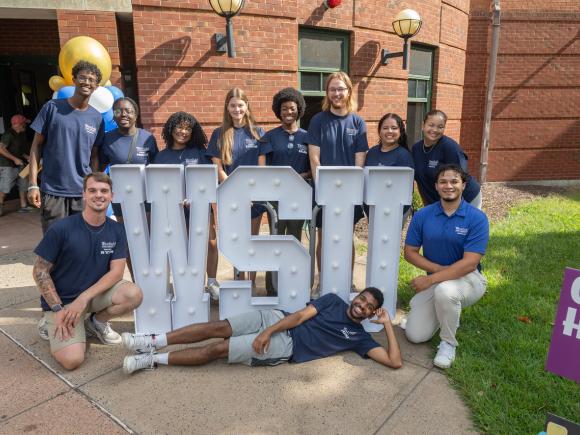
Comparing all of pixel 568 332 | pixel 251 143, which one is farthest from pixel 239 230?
pixel 568 332

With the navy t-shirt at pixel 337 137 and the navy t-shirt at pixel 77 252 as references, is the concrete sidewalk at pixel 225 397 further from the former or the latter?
the navy t-shirt at pixel 337 137

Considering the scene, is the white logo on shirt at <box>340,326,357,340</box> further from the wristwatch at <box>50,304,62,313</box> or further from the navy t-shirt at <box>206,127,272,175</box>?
the wristwatch at <box>50,304,62,313</box>

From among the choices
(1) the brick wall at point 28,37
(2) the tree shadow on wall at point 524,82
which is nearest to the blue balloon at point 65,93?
(1) the brick wall at point 28,37

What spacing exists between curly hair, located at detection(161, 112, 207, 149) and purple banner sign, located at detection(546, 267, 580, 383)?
279 cm

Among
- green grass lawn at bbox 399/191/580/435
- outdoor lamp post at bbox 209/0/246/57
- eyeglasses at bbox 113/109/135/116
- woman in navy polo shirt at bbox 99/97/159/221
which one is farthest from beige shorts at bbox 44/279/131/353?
outdoor lamp post at bbox 209/0/246/57

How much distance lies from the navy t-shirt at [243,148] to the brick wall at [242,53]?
2602 millimetres

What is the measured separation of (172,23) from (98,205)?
379 cm

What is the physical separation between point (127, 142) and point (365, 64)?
4.79 m

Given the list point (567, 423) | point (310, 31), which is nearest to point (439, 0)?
point (310, 31)

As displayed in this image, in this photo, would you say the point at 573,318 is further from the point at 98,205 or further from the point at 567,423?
the point at 98,205

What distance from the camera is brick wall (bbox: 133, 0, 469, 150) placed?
5.91 meters

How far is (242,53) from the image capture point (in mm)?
6297

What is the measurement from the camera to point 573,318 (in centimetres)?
212

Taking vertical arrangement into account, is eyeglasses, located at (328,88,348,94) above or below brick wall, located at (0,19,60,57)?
below
